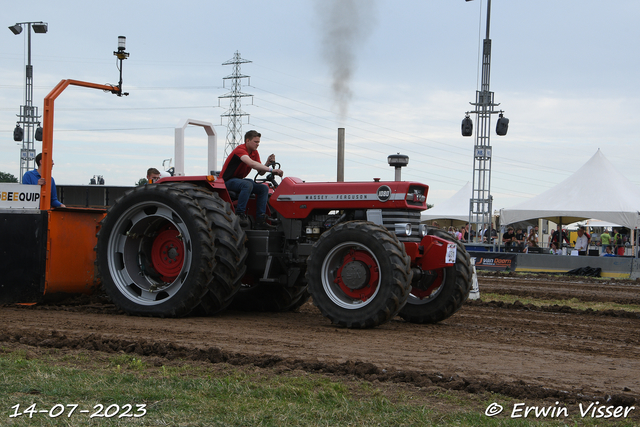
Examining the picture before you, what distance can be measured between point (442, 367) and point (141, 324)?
10.8ft

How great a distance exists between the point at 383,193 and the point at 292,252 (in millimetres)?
1258

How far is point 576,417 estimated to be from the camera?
12.3 ft

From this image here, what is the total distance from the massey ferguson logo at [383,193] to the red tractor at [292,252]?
0.01 metres

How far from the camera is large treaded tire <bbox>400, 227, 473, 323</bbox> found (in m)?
7.53

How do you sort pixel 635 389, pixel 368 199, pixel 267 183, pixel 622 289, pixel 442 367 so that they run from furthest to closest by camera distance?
pixel 622 289, pixel 267 183, pixel 368 199, pixel 442 367, pixel 635 389

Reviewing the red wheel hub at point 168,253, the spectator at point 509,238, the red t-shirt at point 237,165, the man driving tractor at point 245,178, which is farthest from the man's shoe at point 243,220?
the spectator at point 509,238

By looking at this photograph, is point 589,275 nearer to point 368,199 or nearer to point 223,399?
point 368,199

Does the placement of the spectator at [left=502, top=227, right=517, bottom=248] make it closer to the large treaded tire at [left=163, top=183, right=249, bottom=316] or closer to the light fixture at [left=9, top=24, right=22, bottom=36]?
the large treaded tire at [left=163, top=183, right=249, bottom=316]

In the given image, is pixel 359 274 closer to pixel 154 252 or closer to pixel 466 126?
pixel 154 252

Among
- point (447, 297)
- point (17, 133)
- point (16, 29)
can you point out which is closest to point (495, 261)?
point (447, 297)

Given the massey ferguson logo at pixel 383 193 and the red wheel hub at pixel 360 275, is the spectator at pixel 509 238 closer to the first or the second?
the massey ferguson logo at pixel 383 193

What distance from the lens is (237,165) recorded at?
796 cm

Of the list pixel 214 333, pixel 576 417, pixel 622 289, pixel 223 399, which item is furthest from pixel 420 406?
pixel 622 289

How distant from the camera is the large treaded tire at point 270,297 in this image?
8648 mm
